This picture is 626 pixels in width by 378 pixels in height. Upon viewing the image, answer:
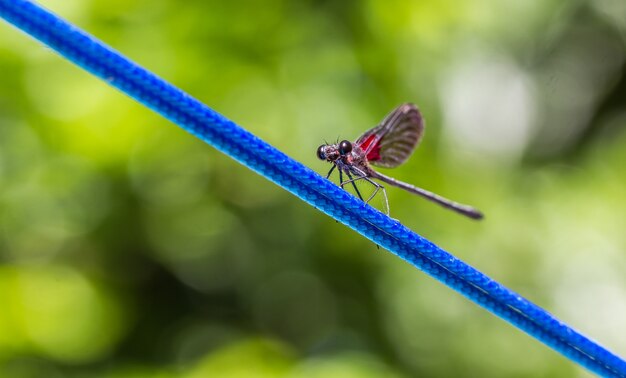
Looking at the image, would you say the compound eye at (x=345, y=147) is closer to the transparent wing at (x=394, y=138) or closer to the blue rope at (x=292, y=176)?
the transparent wing at (x=394, y=138)

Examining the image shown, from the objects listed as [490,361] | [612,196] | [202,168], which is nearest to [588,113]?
[612,196]

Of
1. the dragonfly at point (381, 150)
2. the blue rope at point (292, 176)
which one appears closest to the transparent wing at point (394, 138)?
the dragonfly at point (381, 150)

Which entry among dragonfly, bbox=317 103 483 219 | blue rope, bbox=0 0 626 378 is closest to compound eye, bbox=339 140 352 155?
dragonfly, bbox=317 103 483 219

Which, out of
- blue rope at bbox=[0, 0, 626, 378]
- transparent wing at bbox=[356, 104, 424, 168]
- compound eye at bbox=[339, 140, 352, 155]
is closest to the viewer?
blue rope at bbox=[0, 0, 626, 378]

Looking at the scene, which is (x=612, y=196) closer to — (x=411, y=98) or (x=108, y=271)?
(x=411, y=98)

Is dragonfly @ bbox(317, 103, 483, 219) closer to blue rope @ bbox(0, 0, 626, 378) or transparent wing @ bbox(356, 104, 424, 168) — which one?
transparent wing @ bbox(356, 104, 424, 168)

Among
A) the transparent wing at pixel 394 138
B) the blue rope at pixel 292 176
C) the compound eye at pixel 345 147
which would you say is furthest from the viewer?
the transparent wing at pixel 394 138

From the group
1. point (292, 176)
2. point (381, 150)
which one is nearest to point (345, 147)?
point (381, 150)

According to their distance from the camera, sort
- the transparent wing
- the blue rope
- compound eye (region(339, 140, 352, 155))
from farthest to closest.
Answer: the transparent wing < compound eye (region(339, 140, 352, 155)) < the blue rope
